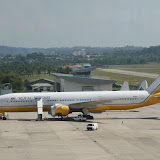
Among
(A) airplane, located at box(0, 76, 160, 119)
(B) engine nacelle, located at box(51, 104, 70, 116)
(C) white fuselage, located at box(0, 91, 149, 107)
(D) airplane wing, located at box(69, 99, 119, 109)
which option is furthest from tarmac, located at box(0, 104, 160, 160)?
(C) white fuselage, located at box(0, 91, 149, 107)

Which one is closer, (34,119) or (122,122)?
(122,122)

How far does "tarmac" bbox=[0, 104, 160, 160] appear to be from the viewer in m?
39.6

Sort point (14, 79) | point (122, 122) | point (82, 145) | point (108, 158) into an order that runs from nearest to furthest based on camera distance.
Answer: point (108, 158), point (82, 145), point (122, 122), point (14, 79)

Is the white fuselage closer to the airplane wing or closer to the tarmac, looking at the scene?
the airplane wing

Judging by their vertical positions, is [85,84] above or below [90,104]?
above

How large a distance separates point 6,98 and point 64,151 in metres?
28.1

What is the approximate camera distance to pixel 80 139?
47969 mm

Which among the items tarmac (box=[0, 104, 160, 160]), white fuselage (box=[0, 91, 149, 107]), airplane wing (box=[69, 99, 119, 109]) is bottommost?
tarmac (box=[0, 104, 160, 160])

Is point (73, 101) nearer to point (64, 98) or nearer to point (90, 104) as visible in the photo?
point (64, 98)

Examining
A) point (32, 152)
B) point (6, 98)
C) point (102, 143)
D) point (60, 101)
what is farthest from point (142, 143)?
point (6, 98)

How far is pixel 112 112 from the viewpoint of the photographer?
78000 mm

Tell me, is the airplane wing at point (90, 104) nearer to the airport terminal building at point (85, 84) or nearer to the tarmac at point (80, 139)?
the tarmac at point (80, 139)

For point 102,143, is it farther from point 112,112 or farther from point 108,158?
point 112,112

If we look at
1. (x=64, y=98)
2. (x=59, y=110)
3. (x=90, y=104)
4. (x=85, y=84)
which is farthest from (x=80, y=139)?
(x=85, y=84)
